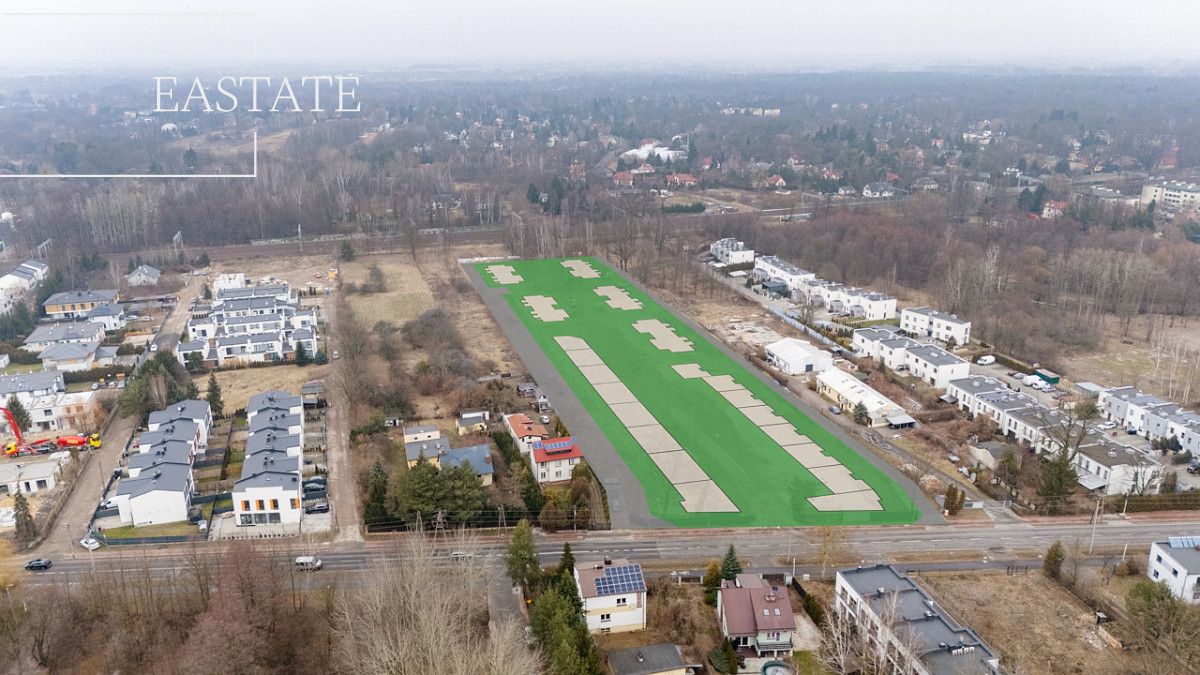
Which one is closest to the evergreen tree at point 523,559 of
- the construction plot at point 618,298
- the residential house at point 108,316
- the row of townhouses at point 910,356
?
the row of townhouses at point 910,356

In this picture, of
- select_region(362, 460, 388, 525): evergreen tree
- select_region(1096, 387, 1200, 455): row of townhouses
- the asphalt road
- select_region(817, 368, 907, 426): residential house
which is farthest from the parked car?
select_region(1096, 387, 1200, 455): row of townhouses

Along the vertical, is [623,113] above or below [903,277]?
above

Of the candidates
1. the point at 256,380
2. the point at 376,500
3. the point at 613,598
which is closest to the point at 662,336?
the point at 256,380

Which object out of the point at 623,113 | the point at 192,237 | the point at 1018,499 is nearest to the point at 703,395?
the point at 1018,499

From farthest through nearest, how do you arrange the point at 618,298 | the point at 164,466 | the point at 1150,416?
the point at 618,298 → the point at 1150,416 → the point at 164,466

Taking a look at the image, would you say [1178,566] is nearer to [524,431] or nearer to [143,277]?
[524,431]

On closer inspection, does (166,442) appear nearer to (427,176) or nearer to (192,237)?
(192,237)
